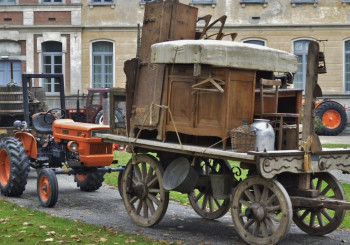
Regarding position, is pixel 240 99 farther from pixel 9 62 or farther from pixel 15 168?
pixel 9 62

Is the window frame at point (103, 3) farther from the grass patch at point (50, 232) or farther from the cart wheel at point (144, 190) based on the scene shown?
the cart wheel at point (144, 190)

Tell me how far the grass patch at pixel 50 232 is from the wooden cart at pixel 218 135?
2.56 ft

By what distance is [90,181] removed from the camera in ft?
43.0

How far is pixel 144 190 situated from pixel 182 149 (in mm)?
1199

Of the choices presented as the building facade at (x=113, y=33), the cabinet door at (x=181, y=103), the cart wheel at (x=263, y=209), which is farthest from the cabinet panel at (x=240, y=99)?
the building facade at (x=113, y=33)

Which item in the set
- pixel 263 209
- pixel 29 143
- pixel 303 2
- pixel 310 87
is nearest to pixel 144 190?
pixel 263 209

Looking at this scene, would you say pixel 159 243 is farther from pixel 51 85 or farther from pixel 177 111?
pixel 51 85

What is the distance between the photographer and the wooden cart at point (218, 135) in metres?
8.27

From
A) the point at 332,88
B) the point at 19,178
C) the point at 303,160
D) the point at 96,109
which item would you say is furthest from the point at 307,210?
the point at 332,88

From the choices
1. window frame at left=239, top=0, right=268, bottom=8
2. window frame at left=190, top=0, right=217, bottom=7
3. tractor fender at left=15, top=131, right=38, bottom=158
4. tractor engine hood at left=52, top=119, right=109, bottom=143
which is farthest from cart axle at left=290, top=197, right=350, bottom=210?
window frame at left=190, top=0, right=217, bottom=7

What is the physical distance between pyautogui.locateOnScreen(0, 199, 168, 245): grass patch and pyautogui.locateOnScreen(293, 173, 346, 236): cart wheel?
191 centimetres

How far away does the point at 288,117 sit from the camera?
8.95 metres

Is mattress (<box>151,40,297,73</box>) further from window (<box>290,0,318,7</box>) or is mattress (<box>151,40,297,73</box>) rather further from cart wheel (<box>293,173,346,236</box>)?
window (<box>290,0,318,7</box>)

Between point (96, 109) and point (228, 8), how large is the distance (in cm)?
850
